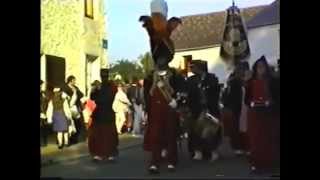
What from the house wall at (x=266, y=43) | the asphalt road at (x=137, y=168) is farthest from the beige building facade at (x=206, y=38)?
the asphalt road at (x=137, y=168)

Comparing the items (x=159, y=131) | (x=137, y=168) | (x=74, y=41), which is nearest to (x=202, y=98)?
(x=159, y=131)

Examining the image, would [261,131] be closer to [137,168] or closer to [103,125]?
[137,168]

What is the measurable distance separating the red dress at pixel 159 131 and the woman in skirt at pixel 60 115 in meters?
0.72

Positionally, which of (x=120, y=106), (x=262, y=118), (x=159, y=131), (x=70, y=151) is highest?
(x=120, y=106)

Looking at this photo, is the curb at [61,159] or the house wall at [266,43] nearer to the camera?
the house wall at [266,43]

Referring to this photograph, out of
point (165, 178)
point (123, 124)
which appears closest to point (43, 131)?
point (123, 124)

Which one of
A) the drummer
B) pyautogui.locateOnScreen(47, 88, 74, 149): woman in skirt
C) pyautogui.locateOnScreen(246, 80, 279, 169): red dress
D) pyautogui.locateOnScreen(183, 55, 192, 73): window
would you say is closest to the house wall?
pyautogui.locateOnScreen(246, 80, 279, 169): red dress

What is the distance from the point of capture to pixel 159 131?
6.83 m

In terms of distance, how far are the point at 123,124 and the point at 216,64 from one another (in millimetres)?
1018

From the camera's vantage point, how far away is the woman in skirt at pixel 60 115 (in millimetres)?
6848

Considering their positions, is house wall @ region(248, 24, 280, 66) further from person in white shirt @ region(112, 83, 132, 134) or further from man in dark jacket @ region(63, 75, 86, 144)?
man in dark jacket @ region(63, 75, 86, 144)

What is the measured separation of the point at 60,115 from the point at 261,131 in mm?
1817

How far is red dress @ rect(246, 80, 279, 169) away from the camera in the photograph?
6648 mm

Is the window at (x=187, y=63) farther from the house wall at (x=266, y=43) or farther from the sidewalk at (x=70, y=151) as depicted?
the sidewalk at (x=70, y=151)
